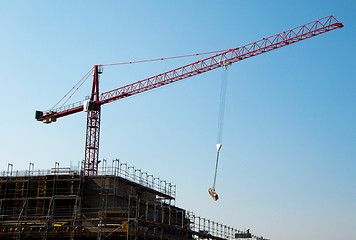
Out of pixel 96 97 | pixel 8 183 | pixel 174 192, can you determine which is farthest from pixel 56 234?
pixel 96 97

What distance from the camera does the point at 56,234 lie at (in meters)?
50.8

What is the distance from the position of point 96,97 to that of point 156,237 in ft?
163

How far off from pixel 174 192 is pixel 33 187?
963 inches

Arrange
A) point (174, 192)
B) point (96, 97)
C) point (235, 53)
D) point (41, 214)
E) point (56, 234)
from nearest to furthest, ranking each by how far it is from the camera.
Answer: point (56, 234)
point (41, 214)
point (174, 192)
point (235, 53)
point (96, 97)

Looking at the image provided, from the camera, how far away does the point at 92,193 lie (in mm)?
59438

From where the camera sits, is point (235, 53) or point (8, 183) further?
point (235, 53)

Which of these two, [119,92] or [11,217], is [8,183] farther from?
[119,92]

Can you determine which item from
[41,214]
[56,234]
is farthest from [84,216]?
[41,214]

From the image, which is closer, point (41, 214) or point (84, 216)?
point (84, 216)

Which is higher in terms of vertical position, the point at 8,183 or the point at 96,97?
the point at 96,97

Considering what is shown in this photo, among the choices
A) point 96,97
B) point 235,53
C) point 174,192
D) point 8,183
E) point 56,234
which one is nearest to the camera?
point 56,234

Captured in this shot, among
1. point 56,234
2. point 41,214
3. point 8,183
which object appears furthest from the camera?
point 8,183

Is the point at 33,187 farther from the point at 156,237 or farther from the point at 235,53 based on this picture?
the point at 235,53

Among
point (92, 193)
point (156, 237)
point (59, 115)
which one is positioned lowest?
point (156, 237)
